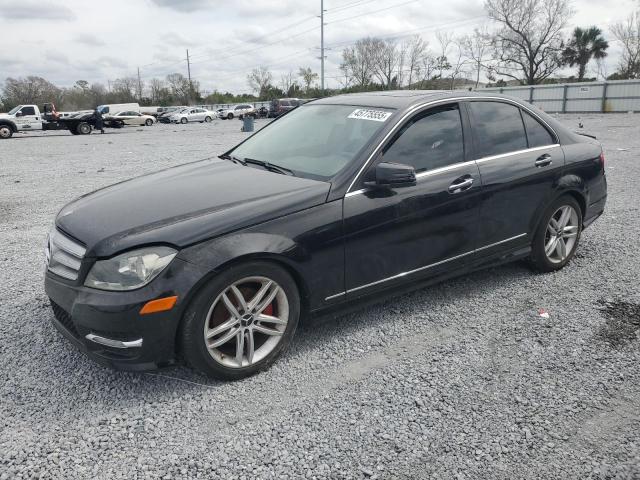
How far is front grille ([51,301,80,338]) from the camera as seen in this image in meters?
2.84

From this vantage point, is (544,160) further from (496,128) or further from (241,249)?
(241,249)

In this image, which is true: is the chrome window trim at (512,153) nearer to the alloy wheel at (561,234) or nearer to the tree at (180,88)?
the alloy wheel at (561,234)

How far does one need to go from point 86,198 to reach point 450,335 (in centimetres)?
270

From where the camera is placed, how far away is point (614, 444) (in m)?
2.45

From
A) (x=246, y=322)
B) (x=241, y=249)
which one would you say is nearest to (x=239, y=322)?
(x=246, y=322)

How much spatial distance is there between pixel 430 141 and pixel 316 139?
2.76 ft

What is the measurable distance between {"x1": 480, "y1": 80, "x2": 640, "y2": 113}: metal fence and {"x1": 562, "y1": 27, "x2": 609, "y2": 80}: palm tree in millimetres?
25023

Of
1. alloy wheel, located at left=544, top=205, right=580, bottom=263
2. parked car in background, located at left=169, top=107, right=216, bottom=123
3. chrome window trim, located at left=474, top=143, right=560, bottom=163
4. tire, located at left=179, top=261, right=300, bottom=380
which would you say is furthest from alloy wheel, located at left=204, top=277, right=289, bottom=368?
parked car in background, located at left=169, top=107, right=216, bottom=123

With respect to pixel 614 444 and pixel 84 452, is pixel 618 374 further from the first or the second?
pixel 84 452

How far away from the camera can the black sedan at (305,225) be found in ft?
8.84

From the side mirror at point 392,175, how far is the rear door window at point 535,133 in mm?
1658

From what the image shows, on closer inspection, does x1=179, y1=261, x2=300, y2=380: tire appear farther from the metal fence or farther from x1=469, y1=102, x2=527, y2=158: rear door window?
the metal fence

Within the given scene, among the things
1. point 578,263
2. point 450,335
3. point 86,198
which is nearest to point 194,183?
point 86,198

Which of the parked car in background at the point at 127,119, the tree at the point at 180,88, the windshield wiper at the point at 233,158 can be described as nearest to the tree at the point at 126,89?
the tree at the point at 180,88
